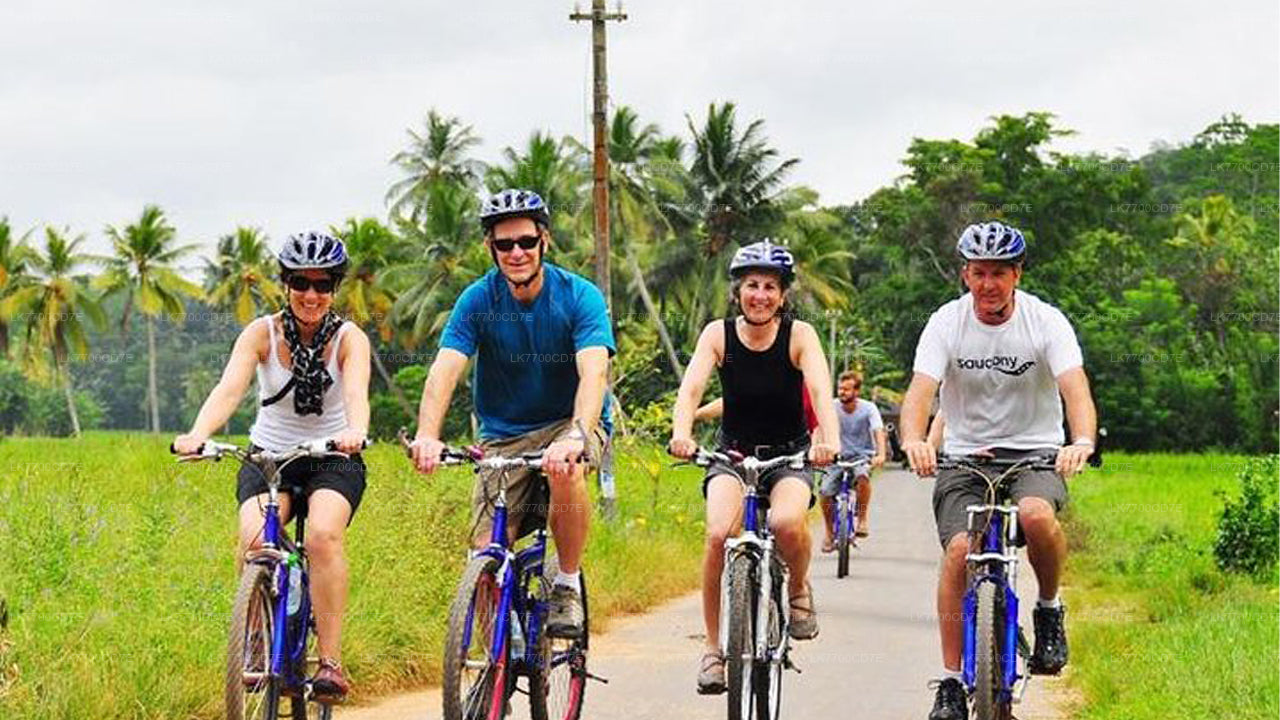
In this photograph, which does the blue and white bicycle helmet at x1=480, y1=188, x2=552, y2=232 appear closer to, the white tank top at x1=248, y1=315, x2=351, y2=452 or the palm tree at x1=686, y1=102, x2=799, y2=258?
the white tank top at x1=248, y1=315, x2=351, y2=452

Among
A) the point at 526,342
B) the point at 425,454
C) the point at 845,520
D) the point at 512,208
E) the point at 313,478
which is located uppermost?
the point at 512,208

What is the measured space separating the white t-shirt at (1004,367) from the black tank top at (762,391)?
0.61m

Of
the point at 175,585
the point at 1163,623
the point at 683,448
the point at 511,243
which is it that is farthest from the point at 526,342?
the point at 1163,623

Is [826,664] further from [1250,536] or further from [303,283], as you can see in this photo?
[1250,536]

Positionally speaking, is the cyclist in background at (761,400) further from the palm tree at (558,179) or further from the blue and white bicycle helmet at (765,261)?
the palm tree at (558,179)

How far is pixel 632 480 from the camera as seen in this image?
1083 inches

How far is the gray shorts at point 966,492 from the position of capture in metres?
6.94

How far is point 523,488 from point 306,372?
1.02 m

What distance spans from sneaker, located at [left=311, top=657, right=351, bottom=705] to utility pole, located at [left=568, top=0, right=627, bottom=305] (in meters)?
14.0

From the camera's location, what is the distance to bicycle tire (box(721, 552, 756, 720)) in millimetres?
6777

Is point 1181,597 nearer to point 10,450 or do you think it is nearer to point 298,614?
point 298,614

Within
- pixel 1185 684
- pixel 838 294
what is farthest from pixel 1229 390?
pixel 1185 684

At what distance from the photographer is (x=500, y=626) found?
21.2 feet

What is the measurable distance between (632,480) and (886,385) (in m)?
40.0
